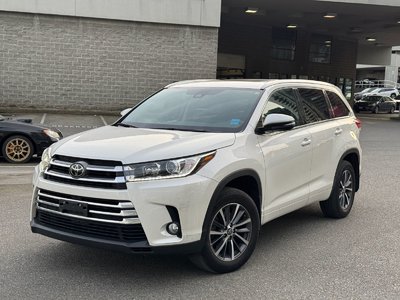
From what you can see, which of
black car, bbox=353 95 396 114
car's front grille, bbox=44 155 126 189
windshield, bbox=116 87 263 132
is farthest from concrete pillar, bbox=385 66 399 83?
car's front grille, bbox=44 155 126 189

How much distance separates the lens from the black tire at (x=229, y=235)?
14.0 ft

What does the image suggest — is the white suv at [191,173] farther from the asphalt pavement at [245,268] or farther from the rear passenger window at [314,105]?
the asphalt pavement at [245,268]

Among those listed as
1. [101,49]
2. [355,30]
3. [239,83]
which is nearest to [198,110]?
[239,83]

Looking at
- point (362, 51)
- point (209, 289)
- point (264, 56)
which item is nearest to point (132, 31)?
point (264, 56)

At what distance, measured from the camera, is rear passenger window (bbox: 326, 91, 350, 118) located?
6.50 m

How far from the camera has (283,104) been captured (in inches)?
215

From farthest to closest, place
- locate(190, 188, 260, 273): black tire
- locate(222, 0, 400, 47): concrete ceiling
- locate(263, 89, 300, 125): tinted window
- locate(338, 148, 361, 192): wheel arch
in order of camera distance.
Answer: locate(222, 0, 400, 47): concrete ceiling → locate(338, 148, 361, 192): wheel arch → locate(263, 89, 300, 125): tinted window → locate(190, 188, 260, 273): black tire

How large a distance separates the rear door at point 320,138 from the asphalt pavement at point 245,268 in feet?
1.83

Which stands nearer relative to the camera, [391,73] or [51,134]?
[51,134]

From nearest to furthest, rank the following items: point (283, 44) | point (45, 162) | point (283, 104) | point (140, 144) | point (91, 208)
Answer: point (91, 208) < point (140, 144) < point (45, 162) < point (283, 104) < point (283, 44)

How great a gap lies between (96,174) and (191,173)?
2.52 ft

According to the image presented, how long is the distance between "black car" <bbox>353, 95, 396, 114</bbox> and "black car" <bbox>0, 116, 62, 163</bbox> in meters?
27.5

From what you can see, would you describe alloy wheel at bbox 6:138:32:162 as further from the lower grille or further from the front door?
the front door

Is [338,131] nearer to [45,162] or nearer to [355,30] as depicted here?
[45,162]
